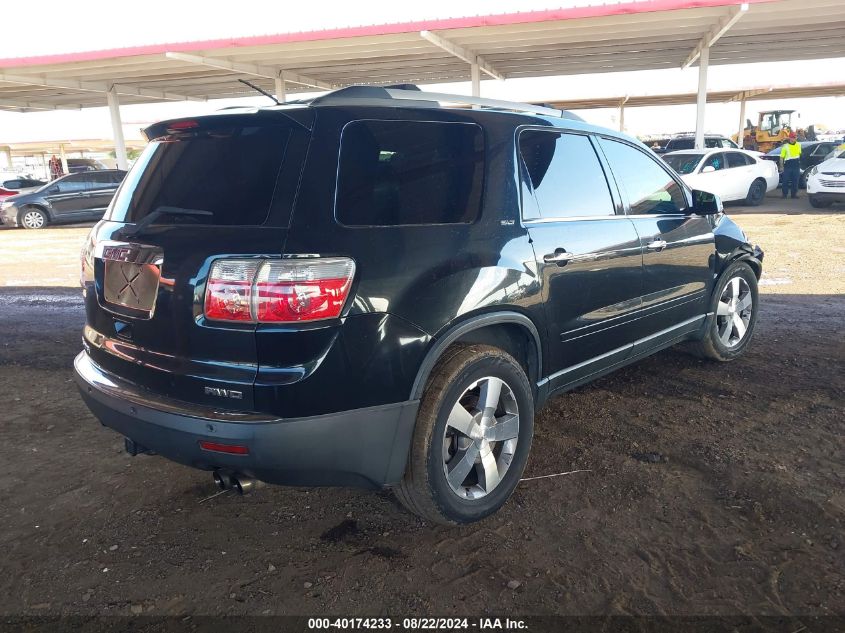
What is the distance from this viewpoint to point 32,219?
57.4 ft

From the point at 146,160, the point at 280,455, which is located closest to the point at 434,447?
the point at 280,455

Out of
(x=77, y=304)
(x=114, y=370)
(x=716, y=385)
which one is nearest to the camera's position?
(x=114, y=370)

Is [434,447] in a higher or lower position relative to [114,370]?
lower

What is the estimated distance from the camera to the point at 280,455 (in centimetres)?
231

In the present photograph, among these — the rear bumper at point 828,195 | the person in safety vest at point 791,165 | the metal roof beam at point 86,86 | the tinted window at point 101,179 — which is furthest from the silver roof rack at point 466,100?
the metal roof beam at point 86,86

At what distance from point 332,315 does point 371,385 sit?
316 millimetres

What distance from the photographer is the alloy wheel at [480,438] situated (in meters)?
2.82

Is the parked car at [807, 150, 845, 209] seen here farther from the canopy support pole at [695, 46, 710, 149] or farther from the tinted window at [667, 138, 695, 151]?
the tinted window at [667, 138, 695, 151]

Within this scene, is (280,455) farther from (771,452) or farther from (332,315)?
(771,452)

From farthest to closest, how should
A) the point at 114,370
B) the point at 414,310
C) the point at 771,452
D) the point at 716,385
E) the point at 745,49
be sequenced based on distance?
the point at 745,49 → the point at 716,385 → the point at 771,452 → the point at 114,370 → the point at 414,310

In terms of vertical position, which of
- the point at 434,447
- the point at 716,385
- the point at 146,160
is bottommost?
the point at 716,385

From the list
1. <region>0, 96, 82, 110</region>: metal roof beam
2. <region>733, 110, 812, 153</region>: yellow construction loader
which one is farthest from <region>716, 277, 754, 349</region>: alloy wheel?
<region>0, 96, 82, 110</region>: metal roof beam

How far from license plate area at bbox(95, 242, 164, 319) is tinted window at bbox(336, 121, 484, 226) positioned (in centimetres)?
79

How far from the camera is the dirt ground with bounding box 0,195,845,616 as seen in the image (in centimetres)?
245
